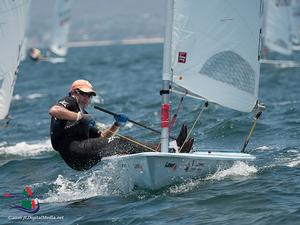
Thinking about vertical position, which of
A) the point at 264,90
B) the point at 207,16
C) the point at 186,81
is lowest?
the point at 264,90

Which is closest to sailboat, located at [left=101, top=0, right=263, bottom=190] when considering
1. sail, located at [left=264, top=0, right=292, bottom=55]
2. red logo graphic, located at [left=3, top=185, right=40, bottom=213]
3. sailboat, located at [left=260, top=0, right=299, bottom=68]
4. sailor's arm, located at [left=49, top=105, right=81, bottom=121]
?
sailor's arm, located at [left=49, top=105, right=81, bottom=121]

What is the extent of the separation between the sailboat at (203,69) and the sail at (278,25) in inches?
941

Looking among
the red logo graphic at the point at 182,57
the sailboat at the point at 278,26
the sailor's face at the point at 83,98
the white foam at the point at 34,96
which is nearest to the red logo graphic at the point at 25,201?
the sailor's face at the point at 83,98

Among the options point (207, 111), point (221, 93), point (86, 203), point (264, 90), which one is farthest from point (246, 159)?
point (264, 90)

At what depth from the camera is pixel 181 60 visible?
8672 mm

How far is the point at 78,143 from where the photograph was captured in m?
8.70

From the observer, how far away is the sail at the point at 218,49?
28.5ft

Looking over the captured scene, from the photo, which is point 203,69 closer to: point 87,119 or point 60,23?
point 87,119

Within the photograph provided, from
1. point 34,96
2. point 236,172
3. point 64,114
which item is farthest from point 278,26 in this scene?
point 64,114

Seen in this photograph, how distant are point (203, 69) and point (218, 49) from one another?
1.16ft

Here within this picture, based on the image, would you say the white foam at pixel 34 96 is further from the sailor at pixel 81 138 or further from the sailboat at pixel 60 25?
the sailboat at pixel 60 25

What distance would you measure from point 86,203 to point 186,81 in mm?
1860

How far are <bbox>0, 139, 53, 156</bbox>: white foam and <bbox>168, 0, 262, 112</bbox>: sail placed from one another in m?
4.56

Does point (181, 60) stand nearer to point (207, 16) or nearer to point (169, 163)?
point (207, 16)
